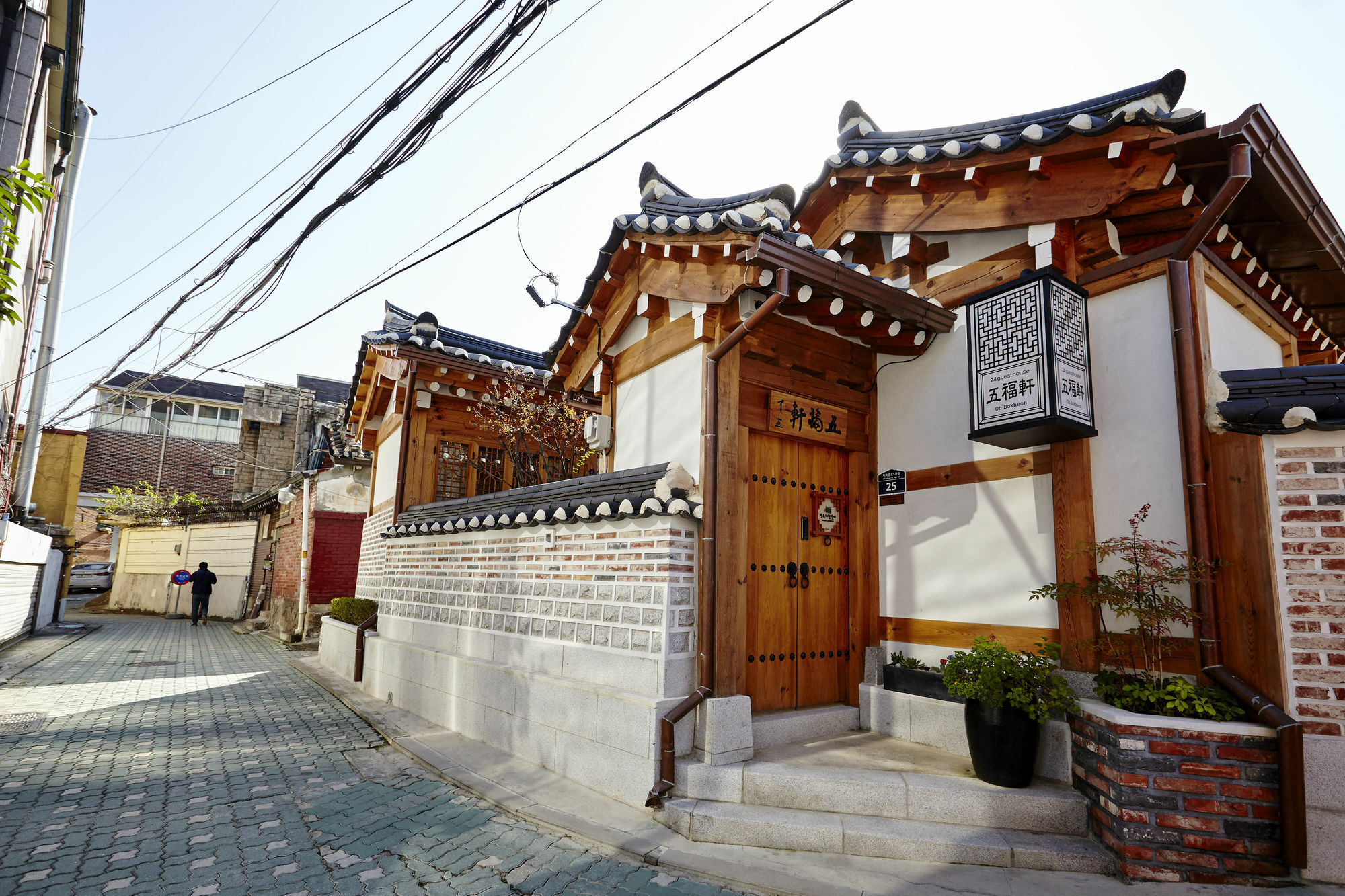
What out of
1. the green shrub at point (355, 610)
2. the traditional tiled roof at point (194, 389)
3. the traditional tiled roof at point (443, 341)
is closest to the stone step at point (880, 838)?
the traditional tiled roof at point (443, 341)

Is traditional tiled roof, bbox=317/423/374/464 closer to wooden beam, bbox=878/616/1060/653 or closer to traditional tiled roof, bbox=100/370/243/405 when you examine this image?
wooden beam, bbox=878/616/1060/653

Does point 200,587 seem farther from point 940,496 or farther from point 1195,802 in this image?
point 1195,802

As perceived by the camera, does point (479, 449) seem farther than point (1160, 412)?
Yes

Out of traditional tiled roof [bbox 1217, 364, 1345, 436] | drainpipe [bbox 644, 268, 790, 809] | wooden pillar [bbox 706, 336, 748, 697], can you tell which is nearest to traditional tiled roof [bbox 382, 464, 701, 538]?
drainpipe [bbox 644, 268, 790, 809]

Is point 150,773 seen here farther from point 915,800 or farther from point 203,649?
point 203,649

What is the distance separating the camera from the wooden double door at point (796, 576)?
5.38 meters

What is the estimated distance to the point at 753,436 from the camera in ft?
18.1

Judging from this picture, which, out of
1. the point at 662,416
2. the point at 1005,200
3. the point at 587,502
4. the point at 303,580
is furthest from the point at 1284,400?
the point at 303,580

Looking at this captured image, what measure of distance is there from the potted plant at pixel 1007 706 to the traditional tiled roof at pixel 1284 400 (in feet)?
6.14

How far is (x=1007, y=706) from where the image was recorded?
4.26 m

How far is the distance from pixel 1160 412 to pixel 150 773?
8.31 m

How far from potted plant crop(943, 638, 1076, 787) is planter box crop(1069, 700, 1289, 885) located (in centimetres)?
56

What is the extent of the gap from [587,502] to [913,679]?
10.1 ft

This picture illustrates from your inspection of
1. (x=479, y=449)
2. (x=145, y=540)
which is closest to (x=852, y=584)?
(x=479, y=449)
